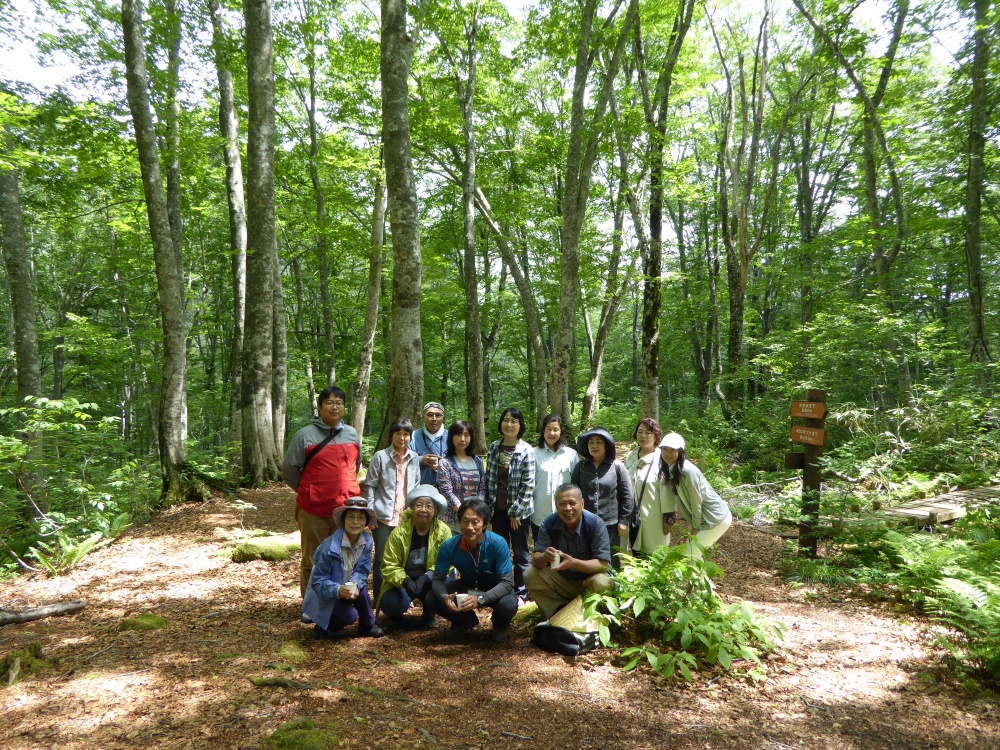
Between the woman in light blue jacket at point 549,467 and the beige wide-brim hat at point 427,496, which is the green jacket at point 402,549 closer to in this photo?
the beige wide-brim hat at point 427,496

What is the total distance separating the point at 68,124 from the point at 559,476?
1136 centimetres

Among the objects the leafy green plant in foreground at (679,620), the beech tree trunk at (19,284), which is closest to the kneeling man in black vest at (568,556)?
the leafy green plant in foreground at (679,620)

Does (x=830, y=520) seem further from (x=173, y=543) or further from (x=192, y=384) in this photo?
(x=192, y=384)

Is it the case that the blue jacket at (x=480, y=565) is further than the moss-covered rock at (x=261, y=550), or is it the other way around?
the moss-covered rock at (x=261, y=550)

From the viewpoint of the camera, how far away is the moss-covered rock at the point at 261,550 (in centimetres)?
623

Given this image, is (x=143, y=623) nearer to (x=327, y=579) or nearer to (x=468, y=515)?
(x=327, y=579)

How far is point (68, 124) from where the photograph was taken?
9727 mm

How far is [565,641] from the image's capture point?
3891 mm

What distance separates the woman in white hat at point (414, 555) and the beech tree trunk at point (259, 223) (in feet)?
18.8

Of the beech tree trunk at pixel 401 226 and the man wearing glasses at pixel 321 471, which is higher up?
the beech tree trunk at pixel 401 226

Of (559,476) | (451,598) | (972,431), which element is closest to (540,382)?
(972,431)

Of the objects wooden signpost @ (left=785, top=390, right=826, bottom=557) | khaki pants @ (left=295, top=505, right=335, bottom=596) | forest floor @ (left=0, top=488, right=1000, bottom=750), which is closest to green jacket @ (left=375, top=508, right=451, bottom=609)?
forest floor @ (left=0, top=488, right=1000, bottom=750)

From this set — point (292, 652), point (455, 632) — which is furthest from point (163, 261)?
point (455, 632)

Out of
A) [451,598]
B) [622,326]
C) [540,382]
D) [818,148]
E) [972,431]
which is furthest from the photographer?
[622,326]
